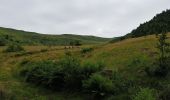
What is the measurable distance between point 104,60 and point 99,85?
9.79 meters

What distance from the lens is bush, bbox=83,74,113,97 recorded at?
49750mm

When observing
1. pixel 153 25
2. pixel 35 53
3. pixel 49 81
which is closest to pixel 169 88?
pixel 49 81

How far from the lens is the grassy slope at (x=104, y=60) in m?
53.5

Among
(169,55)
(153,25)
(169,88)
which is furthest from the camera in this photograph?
(153,25)

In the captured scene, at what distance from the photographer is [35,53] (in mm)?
74812

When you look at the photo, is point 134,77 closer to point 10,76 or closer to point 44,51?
point 10,76

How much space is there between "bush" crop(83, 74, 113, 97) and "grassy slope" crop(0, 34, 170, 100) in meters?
1.88

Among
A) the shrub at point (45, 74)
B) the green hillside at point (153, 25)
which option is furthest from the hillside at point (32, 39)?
the shrub at point (45, 74)

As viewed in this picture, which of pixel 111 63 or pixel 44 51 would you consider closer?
pixel 111 63

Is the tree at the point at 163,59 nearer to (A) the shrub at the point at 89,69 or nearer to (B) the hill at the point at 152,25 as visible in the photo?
(A) the shrub at the point at 89,69

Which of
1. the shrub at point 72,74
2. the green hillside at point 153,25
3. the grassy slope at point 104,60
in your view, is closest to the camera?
the grassy slope at point 104,60

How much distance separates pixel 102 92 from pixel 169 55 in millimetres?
9848

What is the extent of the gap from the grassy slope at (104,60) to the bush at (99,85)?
1881 mm

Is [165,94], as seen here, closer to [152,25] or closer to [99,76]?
[99,76]
